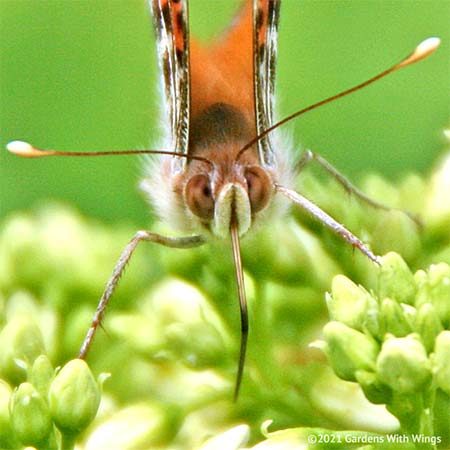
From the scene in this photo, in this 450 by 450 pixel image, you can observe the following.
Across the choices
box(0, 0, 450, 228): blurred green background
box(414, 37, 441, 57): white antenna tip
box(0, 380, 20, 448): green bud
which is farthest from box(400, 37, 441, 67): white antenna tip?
box(0, 0, 450, 228): blurred green background

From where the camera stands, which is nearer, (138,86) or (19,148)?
(19,148)

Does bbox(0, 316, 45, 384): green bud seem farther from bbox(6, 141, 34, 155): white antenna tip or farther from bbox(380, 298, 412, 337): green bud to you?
bbox(380, 298, 412, 337): green bud

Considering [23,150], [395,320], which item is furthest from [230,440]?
[23,150]

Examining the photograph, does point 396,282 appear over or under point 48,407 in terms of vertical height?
over

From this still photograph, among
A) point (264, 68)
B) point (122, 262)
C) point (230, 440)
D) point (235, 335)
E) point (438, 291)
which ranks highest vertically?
point (264, 68)

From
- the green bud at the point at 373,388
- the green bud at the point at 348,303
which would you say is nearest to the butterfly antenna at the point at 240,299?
the green bud at the point at 348,303

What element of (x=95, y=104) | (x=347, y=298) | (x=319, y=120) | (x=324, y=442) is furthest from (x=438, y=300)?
(x=95, y=104)

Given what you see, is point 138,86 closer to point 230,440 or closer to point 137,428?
point 137,428
